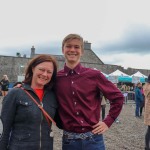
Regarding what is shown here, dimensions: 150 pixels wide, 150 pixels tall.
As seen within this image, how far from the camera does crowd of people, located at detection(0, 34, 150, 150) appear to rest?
2.79 metres

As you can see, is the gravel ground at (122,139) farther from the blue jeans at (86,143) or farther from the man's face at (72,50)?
the man's face at (72,50)

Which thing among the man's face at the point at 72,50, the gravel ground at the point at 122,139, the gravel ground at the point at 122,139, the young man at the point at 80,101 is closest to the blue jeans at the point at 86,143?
the young man at the point at 80,101

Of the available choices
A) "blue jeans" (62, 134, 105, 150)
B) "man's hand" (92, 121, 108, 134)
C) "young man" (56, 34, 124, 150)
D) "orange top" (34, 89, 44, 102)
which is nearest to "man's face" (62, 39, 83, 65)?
"young man" (56, 34, 124, 150)

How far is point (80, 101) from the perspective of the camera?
2961 millimetres

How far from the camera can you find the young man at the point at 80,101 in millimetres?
2947

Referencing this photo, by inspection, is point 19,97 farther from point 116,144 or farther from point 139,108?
point 139,108

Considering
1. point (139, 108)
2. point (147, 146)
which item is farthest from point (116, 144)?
point (139, 108)

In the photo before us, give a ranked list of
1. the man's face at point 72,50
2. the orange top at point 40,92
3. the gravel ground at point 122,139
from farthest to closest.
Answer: the gravel ground at point 122,139 → the man's face at point 72,50 → the orange top at point 40,92

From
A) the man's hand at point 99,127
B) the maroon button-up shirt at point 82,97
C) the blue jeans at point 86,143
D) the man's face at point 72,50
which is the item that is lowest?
the blue jeans at point 86,143

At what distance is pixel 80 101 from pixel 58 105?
0.23 meters

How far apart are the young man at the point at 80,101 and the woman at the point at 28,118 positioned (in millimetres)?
166

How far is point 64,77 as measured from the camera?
3.10 meters

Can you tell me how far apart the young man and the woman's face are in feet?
0.55

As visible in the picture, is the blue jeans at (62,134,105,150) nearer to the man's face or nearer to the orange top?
the orange top
